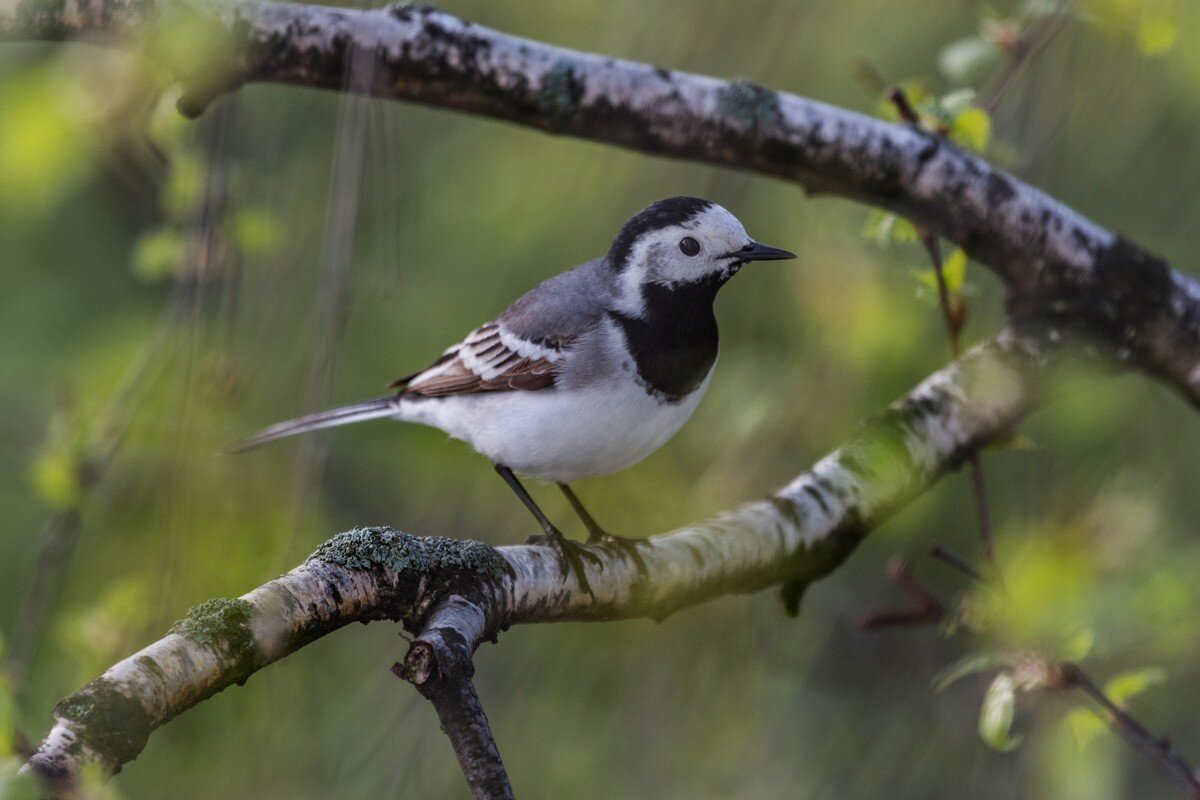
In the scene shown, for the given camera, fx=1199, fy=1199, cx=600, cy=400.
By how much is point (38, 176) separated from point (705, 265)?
2.05 meters

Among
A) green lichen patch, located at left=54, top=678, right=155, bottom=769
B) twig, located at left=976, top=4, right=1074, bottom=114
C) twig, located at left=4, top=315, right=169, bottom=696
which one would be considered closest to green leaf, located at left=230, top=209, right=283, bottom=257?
twig, located at left=4, top=315, right=169, bottom=696

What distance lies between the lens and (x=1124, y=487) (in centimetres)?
397

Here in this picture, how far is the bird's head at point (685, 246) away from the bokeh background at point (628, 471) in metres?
0.41

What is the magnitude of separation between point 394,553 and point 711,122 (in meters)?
1.78

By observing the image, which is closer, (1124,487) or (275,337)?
(275,337)

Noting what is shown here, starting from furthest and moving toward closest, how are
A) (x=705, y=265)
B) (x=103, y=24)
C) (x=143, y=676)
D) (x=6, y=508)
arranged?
1. (x=6, y=508)
2. (x=705, y=265)
3. (x=103, y=24)
4. (x=143, y=676)

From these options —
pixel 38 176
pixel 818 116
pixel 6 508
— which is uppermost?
pixel 6 508

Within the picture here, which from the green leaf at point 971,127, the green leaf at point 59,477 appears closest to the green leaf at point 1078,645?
the green leaf at point 971,127

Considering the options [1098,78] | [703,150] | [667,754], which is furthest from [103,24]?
[1098,78]

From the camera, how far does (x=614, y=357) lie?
3506mm

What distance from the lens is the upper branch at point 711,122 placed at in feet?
10.2

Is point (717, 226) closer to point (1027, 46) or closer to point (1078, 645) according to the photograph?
point (1027, 46)

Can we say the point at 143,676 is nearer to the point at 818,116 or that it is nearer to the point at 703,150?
the point at 703,150

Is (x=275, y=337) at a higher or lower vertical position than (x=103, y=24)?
lower
